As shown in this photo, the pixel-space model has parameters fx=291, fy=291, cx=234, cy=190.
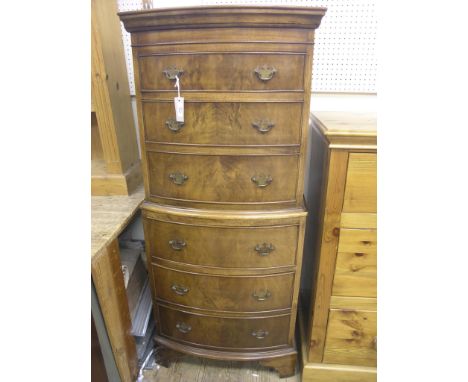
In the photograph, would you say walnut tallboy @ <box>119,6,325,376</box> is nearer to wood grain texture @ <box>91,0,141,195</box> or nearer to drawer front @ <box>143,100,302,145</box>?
drawer front @ <box>143,100,302,145</box>

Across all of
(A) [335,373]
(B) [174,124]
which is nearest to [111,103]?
(B) [174,124]

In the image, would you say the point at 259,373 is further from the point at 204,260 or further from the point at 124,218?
the point at 124,218

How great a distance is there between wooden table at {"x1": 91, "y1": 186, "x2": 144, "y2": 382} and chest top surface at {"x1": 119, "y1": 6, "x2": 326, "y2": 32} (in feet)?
2.47

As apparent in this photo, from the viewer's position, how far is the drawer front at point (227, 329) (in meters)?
1.33

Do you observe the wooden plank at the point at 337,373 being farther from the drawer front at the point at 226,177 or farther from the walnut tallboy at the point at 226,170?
the drawer front at the point at 226,177

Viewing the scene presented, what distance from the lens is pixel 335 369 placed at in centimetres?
136

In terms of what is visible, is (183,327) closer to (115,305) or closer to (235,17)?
(115,305)

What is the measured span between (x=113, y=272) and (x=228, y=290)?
18.9 inches

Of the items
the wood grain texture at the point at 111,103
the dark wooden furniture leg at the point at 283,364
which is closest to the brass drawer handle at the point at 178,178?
the wood grain texture at the point at 111,103

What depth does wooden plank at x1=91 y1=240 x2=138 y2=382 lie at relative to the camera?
1.05m
